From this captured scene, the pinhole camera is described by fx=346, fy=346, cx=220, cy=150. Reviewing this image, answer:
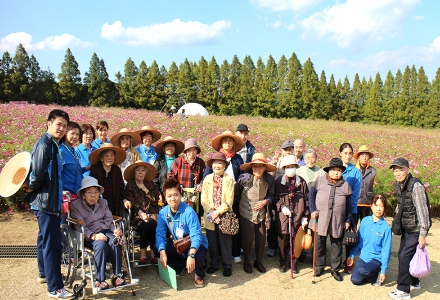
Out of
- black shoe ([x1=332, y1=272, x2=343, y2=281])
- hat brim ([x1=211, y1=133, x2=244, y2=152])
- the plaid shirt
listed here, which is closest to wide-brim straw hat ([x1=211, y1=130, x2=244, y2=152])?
hat brim ([x1=211, y1=133, x2=244, y2=152])

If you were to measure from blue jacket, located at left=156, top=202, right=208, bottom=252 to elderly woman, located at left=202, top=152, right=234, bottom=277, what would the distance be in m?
0.24

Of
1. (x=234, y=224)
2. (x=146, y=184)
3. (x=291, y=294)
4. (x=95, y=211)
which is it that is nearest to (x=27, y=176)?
(x=95, y=211)

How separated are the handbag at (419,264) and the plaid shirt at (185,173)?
9.14ft

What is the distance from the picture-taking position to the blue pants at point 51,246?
345cm

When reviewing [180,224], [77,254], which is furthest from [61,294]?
[180,224]

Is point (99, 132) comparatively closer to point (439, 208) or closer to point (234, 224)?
point (234, 224)

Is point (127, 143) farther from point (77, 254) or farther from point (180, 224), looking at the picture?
point (77, 254)

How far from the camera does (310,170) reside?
196 inches

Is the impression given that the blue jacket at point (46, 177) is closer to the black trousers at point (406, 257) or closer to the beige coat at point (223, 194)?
the beige coat at point (223, 194)

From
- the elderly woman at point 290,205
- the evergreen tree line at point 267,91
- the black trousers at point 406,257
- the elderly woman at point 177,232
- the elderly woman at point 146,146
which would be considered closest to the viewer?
the black trousers at point 406,257

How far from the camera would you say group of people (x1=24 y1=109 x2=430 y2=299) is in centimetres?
372

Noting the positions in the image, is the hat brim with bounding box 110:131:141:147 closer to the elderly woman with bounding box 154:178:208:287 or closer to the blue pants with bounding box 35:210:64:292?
the elderly woman with bounding box 154:178:208:287

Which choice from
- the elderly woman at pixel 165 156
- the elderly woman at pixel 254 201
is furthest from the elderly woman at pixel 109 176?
the elderly woman at pixel 254 201

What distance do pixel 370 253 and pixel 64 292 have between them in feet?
11.6
